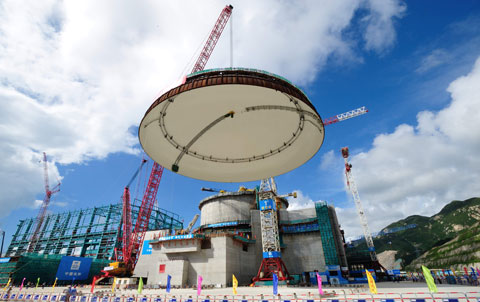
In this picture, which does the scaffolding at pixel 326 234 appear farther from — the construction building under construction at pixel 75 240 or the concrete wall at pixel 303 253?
the construction building under construction at pixel 75 240

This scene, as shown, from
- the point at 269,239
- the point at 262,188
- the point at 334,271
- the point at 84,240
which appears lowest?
the point at 334,271

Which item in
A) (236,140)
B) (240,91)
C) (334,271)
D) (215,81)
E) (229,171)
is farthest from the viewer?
(334,271)

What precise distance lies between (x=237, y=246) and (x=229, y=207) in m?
19.9

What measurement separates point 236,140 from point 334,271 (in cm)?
5835

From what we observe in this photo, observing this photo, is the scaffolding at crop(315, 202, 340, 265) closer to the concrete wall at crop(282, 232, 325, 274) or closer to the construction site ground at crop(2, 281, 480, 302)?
the concrete wall at crop(282, 232, 325, 274)

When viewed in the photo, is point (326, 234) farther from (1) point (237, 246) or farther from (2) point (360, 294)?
(2) point (360, 294)

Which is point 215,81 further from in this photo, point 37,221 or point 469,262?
point 37,221

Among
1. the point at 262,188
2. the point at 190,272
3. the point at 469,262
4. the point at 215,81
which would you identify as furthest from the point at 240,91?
the point at 469,262

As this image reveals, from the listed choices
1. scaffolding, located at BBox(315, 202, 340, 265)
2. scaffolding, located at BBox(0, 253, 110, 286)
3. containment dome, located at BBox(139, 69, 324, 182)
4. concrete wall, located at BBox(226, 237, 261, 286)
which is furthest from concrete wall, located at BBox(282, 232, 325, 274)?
scaffolding, located at BBox(0, 253, 110, 286)

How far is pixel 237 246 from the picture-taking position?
211 feet

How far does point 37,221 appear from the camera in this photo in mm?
139500

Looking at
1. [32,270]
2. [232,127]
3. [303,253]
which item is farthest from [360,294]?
[32,270]

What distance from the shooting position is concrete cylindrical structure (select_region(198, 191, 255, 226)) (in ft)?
267

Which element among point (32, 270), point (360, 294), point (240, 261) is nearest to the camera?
point (360, 294)
